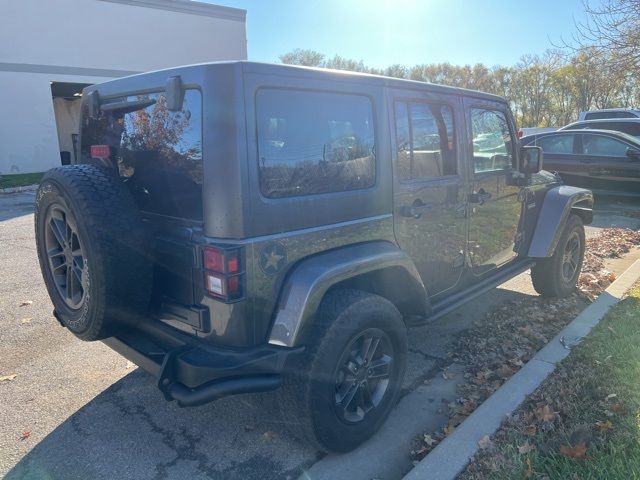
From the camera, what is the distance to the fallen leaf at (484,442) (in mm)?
2608

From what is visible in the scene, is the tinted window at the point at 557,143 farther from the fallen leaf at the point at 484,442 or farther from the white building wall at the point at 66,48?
the white building wall at the point at 66,48

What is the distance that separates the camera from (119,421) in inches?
123

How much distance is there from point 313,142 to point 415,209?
931 millimetres

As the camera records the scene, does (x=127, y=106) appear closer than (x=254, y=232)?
No

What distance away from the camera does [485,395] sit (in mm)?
3342

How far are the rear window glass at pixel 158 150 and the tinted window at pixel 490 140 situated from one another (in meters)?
2.32

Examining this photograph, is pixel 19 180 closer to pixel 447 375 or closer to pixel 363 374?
pixel 447 375

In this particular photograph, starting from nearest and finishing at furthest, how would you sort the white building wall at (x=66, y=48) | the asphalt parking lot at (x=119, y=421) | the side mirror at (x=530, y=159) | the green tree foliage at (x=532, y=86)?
the asphalt parking lot at (x=119, y=421), the side mirror at (x=530, y=159), the white building wall at (x=66, y=48), the green tree foliage at (x=532, y=86)

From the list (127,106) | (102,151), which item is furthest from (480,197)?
(102,151)

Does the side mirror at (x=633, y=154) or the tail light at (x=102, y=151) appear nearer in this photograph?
the tail light at (x=102, y=151)

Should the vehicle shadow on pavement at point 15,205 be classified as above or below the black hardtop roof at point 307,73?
below

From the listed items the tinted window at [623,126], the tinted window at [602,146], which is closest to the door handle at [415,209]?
the tinted window at [602,146]

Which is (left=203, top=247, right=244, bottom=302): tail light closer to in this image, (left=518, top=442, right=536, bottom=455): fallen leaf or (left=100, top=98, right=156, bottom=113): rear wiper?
(left=100, top=98, right=156, bottom=113): rear wiper

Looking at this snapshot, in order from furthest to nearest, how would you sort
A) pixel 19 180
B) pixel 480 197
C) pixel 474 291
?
pixel 19 180 → pixel 474 291 → pixel 480 197
